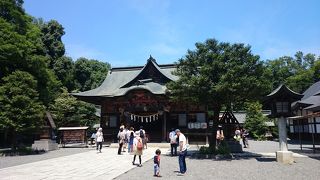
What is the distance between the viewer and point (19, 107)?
71.5 ft

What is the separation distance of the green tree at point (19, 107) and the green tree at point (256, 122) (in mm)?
28278

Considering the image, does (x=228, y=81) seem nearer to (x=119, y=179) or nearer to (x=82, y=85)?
(x=119, y=179)

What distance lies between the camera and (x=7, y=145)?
3391cm

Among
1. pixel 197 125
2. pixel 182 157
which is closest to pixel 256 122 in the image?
pixel 197 125

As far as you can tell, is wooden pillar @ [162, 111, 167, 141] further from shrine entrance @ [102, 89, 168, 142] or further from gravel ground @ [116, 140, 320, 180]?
gravel ground @ [116, 140, 320, 180]

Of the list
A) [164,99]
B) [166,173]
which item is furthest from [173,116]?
[166,173]

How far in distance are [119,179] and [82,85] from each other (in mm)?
45560

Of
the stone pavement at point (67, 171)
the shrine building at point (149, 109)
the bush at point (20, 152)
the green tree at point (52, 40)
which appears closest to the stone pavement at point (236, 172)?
the stone pavement at point (67, 171)

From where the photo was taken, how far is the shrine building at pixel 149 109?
28.9 metres

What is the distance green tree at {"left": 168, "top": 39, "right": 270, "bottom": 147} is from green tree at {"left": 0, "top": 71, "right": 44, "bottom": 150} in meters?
9.76

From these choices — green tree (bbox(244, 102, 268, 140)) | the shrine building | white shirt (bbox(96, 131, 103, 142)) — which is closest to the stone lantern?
the shrine building

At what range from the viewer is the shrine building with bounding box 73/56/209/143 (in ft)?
94.9

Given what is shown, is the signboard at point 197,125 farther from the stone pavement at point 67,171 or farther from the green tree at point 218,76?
the stone pavement at point 67,171

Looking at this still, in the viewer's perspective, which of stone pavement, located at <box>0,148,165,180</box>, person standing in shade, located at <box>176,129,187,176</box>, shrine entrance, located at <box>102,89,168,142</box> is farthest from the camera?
shrine entrance, located at <box>102,89,168,142</box>
